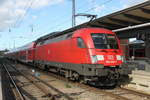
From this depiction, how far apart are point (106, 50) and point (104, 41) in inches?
24.7

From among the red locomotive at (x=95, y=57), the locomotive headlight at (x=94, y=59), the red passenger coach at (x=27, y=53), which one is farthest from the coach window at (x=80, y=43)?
the red passenger coach at (x=27, y=53)

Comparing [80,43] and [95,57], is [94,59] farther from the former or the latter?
[80,43]

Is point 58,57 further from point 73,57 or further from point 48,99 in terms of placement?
point 48,99

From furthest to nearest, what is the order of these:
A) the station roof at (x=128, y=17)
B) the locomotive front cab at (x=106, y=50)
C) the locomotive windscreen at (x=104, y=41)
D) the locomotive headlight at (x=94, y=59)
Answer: the station roof at (x=128, y=17)
the locomotive windscreen at (x=104, y=41)
the locomotive front cab at (x=106, y=50)
the locomotive headlight at (x=94, y=59)

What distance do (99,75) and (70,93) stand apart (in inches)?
63.0

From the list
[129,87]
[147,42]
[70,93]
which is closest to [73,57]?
[70,93]

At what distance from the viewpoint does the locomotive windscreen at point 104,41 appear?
11.7 m

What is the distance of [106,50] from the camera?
11.5 m

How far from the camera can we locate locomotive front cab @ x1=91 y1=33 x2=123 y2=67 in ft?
36.3

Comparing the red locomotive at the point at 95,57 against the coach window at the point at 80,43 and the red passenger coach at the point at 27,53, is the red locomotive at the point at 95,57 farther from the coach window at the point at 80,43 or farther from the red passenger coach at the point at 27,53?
the red passenger coach at the point at 27,53

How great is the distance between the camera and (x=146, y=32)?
652 inches

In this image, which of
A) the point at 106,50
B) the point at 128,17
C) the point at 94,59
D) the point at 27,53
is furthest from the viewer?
the point at 27,53

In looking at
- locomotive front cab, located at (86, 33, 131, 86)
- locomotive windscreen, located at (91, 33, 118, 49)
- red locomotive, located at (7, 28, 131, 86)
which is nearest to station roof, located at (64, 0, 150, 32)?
red locomotive, located at (7, 28, 131, 86)

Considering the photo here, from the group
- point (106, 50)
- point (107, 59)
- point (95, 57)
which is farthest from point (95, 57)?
point (106, 50)
